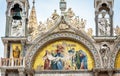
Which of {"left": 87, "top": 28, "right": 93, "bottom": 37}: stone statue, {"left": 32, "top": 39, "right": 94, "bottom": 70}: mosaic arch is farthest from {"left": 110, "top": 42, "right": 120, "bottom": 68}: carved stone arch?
{"left": 87, "top": 28, "right": 93, "bottom": 37}: stone statue

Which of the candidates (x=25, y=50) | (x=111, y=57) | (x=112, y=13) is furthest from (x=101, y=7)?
(x=25, y=50)

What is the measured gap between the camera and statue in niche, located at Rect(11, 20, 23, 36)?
19391mm

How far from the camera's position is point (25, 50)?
19.2m

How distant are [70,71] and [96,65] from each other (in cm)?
106

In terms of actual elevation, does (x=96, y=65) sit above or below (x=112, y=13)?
below

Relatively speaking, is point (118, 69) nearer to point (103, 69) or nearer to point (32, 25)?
point (103, 69)

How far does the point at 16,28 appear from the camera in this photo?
64.1ft

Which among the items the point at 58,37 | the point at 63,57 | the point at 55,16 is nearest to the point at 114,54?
the point at 63,57

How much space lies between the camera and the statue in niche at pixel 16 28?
1939 cm

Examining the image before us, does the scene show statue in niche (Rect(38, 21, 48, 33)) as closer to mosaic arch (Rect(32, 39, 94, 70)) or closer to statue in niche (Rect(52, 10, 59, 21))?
statue in niche (Rect(52, 10, 59, 21))

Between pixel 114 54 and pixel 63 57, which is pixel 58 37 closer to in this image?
pixel 63 57

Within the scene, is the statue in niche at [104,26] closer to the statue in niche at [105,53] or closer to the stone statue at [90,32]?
the stone statue at [90,32]

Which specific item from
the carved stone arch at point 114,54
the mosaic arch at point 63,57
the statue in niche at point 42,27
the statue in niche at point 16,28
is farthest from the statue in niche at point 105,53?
the statue in niche at point 16,28

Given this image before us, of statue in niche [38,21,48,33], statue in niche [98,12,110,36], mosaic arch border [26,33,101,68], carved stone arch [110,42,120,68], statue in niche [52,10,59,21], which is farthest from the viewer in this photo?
statue in niche [52,10,59,21]
